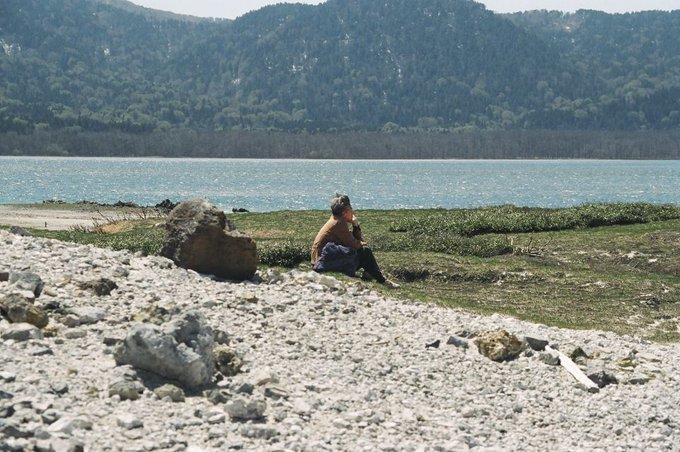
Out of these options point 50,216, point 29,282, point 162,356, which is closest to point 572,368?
point 162,356

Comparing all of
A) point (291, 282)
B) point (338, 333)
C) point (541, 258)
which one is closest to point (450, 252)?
point (541, 258)

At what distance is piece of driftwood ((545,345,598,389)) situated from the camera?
15195mm

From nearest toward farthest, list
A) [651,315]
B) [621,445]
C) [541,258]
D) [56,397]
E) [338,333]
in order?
1. [56,397]
2. [621,445]
3. [338,333]
4. [651,315]
5. [541,258]

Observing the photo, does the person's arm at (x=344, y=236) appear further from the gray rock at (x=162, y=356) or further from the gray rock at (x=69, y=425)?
the gray rock at (x=69, y=425)

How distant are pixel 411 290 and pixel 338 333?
21.3 feet

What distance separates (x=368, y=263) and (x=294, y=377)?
915cm

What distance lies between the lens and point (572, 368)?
622 inches

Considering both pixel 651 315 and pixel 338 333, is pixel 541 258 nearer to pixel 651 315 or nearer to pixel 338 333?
pixel 651 315

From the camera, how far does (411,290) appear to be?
2241 cm

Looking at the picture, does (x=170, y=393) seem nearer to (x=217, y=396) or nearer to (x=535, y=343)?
(x=217, y=396)

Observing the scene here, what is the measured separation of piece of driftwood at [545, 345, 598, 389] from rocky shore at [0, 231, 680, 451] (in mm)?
104

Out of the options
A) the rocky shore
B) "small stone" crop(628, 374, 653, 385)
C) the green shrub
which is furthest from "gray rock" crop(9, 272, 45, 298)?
the green shrub

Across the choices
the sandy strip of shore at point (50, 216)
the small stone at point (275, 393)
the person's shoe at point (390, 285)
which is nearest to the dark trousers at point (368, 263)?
the person's shoe at point (390, 285)

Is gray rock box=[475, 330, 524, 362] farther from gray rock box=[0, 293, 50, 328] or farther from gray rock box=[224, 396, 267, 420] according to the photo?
gray rock box=[0, 293, 50, 328]
